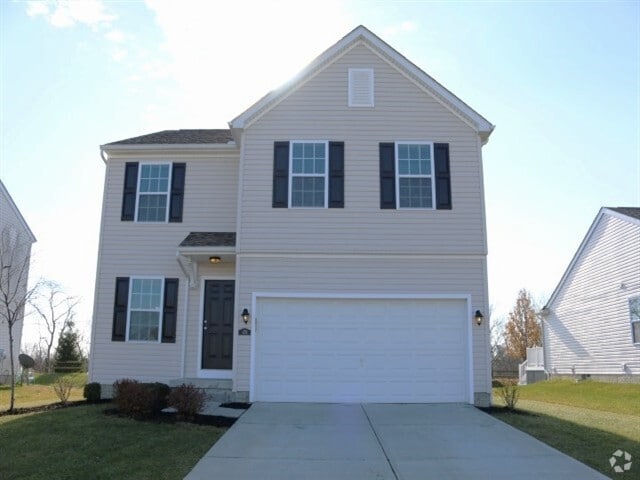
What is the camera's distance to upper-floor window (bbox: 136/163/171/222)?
45.4 feet

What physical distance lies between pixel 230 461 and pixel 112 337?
700cm

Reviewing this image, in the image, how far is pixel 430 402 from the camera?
11.7m

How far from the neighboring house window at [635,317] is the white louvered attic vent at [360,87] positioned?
38.9ft

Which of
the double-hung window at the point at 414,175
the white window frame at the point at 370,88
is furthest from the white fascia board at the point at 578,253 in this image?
the white window frame at the point at 370,88

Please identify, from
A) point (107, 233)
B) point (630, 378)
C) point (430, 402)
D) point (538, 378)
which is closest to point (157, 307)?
point (107, 233)

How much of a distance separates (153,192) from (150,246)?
52.9 inches

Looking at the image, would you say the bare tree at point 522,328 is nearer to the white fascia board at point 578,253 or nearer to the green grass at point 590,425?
the white fascia board at point 578,253

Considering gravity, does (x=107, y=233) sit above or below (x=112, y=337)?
above

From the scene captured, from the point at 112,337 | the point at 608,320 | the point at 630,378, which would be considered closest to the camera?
the point at 112,337

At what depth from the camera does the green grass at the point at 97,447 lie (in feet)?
22.3

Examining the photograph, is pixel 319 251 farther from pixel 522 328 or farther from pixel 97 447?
pixel 522 328

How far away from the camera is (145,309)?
13.4m

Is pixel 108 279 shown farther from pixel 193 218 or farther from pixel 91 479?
pixel 91 479

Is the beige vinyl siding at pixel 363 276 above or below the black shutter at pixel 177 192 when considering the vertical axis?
below
